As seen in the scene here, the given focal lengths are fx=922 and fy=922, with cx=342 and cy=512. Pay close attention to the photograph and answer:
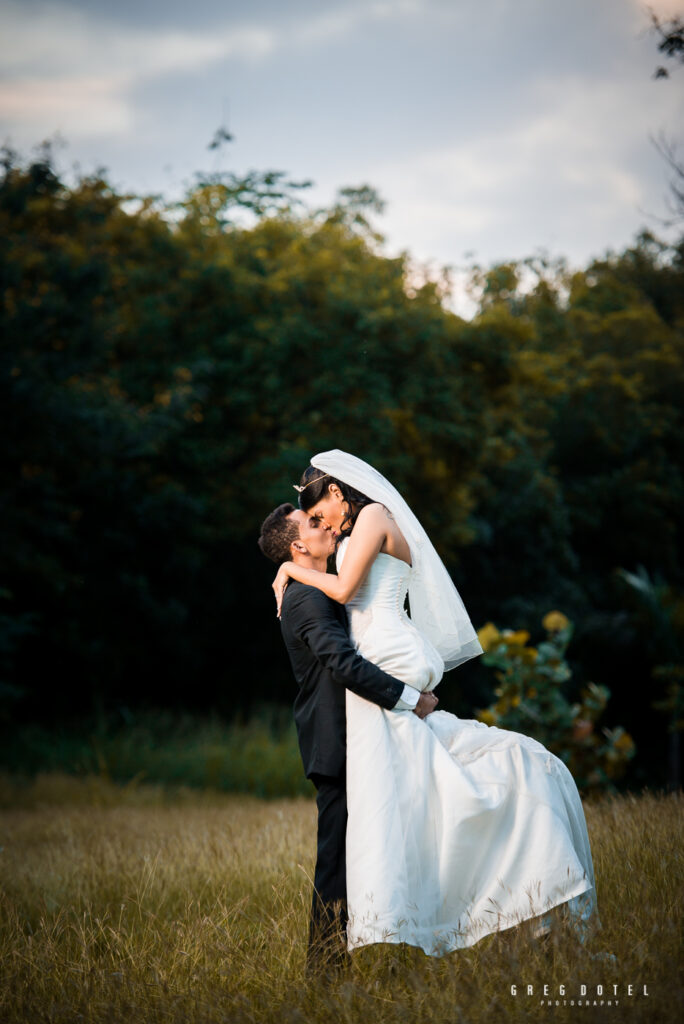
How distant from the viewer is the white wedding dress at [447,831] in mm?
3420

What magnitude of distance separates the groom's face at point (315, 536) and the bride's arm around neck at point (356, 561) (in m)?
0.18

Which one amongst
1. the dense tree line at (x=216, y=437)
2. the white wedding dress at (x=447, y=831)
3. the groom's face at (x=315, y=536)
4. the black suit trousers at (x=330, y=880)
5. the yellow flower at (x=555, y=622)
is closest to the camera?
the white wedding dress at (x=447, y=831)

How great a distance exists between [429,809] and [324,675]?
0.67 meters

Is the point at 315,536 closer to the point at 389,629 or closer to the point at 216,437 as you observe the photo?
the point at 389,629

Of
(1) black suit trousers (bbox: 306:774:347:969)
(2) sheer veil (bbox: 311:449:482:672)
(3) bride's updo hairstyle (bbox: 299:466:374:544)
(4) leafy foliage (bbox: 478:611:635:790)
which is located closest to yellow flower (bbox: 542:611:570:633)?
(4) leafy foliage (bbox: 478:611:635:790)

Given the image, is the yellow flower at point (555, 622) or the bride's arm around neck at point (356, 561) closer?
the bride's arm around neck at point (356, 561)

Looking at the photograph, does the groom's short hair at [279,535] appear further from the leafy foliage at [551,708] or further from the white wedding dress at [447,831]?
the leafy foliage at [551,708]

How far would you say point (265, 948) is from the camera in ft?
13.5

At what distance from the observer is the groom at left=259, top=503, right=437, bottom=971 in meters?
3.62

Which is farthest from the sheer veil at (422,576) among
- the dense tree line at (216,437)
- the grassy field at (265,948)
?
the dense tree line at (216,437)

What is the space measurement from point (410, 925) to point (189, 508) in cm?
1290

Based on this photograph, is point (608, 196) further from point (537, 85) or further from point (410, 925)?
point (410, 925)

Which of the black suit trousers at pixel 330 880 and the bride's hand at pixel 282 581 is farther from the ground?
the bride's hand at pixel 282 581

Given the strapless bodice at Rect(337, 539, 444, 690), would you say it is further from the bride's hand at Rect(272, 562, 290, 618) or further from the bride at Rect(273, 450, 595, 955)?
the bride's hand at Rect(272, 562, 290, 618)
